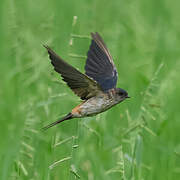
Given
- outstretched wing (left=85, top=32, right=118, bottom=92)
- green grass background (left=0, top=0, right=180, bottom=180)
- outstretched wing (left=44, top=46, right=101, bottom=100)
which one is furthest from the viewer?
outstretched wing (left=85, top=32, right=118, bottom=92)

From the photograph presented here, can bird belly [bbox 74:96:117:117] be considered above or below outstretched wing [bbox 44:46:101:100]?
below

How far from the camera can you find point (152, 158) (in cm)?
418

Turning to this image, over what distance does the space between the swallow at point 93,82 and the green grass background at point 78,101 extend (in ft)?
0.24

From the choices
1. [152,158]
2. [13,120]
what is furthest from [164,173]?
[13,120]

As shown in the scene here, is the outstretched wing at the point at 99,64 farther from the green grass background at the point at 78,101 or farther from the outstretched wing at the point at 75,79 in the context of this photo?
the outstretched wing at the point at 75,79

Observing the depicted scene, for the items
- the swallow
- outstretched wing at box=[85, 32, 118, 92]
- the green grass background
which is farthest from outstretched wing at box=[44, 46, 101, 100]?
outstretched wing at box=[85, 32, 118, 92]

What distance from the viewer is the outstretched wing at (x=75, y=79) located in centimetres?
316

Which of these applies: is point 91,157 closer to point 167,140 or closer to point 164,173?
point 164,173

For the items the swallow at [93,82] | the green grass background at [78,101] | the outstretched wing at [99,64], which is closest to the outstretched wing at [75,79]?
the swallow at [93,82]

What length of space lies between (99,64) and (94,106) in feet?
1.80

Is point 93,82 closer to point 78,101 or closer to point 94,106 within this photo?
point 94,106

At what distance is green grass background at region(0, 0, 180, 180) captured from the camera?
345cm

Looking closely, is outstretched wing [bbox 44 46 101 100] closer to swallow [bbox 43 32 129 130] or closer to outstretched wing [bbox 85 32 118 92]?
swallow [bbox 43 32 129 130]

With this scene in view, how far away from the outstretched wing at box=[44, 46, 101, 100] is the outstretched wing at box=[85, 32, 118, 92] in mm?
339
